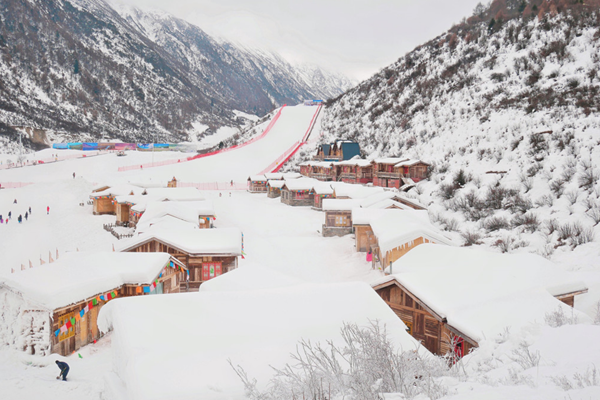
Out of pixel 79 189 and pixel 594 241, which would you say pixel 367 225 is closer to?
pixel 594 241

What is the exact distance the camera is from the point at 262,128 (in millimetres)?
92062

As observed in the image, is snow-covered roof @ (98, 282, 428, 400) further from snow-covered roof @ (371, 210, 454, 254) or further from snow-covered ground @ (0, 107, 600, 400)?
snow-covered roof @ (371, 210, 454, 254)

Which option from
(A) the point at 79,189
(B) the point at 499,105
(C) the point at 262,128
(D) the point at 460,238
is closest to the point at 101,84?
(C) the point at 262,128

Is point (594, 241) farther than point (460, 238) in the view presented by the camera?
No

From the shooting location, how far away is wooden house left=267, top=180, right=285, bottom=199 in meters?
48.8

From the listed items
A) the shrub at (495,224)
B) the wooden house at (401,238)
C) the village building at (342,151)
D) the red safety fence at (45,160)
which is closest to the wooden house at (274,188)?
the village building at (342,151)

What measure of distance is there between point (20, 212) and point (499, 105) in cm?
5296

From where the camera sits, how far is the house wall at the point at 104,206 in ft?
129

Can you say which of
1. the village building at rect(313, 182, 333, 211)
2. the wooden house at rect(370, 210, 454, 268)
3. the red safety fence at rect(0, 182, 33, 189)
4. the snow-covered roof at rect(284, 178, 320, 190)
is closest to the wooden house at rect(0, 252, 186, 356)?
the wooden house at rect(370, 210, 454, 268)

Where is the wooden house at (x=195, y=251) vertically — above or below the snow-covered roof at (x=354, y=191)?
below

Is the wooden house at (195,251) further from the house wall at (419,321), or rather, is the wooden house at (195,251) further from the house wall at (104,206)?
the house wall at (104,206)

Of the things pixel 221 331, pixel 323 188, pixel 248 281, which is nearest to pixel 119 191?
pixel 323 188

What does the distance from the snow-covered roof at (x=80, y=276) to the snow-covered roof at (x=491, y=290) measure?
836 centimetres

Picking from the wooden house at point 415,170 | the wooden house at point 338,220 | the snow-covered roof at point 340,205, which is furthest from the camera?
the wooden house at point 415,170
